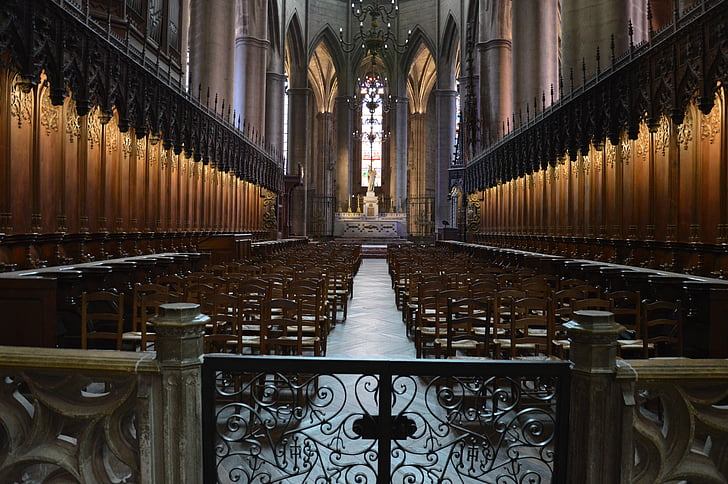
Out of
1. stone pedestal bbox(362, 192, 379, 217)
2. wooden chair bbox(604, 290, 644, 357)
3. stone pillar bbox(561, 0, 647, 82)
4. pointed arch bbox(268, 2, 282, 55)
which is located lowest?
wooden chair bbox(604, 290, 644, 357)

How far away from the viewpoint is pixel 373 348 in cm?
679

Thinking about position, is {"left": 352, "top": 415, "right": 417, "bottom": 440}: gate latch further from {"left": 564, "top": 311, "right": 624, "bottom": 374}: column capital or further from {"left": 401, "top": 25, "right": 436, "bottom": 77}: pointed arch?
{"left": 401, "top": 25, "right": 436, "bottom": 77}: pointed arch

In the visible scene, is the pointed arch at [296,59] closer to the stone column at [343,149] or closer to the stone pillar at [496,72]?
the stone column at [343,149]

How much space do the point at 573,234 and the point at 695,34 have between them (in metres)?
6.46

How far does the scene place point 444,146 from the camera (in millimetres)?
35938

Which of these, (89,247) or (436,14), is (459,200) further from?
(89,247)

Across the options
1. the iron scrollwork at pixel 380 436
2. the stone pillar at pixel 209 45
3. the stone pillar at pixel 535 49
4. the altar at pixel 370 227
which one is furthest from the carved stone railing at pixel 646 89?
the altar at pixel 370 227

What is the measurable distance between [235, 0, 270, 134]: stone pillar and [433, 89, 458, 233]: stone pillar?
552 inches

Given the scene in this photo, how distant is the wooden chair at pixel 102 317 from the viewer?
462cm

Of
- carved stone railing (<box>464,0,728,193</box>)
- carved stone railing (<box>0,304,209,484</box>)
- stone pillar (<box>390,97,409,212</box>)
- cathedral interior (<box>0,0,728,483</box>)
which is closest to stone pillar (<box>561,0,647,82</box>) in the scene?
cathedral interior (<box>0,0,728,483</box>)

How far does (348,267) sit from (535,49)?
12.6 metres

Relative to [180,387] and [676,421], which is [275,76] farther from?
[676,421]

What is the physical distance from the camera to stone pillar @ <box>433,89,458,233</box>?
118 ft

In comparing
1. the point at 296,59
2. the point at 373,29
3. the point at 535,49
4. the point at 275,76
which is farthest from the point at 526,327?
the point at 296,59
